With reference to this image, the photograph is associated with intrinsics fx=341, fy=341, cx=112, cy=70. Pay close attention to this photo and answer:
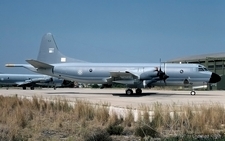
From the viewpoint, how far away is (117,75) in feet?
114

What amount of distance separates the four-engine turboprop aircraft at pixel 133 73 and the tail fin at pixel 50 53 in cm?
99

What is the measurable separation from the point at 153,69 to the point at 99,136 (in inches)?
1033

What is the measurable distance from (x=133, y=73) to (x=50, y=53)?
35.3 feet

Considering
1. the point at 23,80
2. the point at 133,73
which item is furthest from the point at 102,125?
the point at 23,80

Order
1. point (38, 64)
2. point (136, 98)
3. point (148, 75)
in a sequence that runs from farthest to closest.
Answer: point (38, 64)
point (148, 75)
point (136, 98)

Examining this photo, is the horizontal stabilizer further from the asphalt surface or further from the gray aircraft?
the gray aircraft

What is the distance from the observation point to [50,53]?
40000 mm

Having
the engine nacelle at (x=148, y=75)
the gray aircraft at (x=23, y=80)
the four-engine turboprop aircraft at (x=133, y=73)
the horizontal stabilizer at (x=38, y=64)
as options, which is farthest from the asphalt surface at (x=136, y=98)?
the gray aircraft at (x=23, y=80)

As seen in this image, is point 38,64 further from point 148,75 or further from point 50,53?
point 148,75

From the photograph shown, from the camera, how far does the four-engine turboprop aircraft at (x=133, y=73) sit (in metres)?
34.9

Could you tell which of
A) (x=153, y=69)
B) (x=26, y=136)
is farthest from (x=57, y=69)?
(x=26, y=136)

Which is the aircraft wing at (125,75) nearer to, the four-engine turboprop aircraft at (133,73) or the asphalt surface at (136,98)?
the four-engine turboprop aircraft at (133,73)

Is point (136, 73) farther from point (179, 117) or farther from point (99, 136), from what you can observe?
point (99, 136)

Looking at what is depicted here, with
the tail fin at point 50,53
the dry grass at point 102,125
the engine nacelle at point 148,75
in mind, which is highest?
the tail fin at point 50,53
